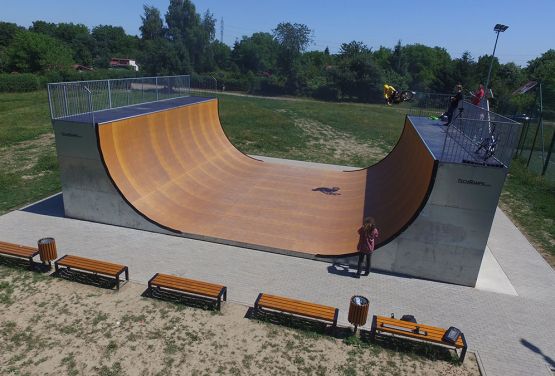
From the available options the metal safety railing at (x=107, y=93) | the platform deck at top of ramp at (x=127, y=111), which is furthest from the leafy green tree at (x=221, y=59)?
the platform deck at top of ramp at (x=127, y=111)

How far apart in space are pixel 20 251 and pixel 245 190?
278 inches

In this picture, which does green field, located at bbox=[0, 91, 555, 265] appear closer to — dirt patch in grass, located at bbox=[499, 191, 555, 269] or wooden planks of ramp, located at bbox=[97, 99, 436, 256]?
dirt patch in grass, located at bbox=[499, 191, 555, 269]

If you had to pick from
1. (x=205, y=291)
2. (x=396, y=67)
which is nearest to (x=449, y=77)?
(x=396, y=67)

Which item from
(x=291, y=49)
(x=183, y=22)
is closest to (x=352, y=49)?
(x=291, y=49)

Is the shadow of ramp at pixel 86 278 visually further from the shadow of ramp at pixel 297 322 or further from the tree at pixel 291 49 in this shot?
the tree at pixel 291 49

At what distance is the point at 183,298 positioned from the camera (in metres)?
7.56

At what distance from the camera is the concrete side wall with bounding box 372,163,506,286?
325 inches

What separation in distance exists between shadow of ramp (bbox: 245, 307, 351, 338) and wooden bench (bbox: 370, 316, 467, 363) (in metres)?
0.59

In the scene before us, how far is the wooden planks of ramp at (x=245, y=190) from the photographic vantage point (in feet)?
33.1

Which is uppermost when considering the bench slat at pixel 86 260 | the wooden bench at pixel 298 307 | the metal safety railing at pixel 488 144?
the metal safety railing at pixel 488 144

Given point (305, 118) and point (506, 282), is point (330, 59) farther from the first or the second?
point (506, 282)

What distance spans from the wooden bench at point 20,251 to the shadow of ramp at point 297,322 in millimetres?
5113

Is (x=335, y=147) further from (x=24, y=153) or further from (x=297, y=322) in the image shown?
(x=297, y=322)

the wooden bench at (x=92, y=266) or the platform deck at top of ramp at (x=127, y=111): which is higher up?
the platform deck at top of ramp at (x=127, y=111)
